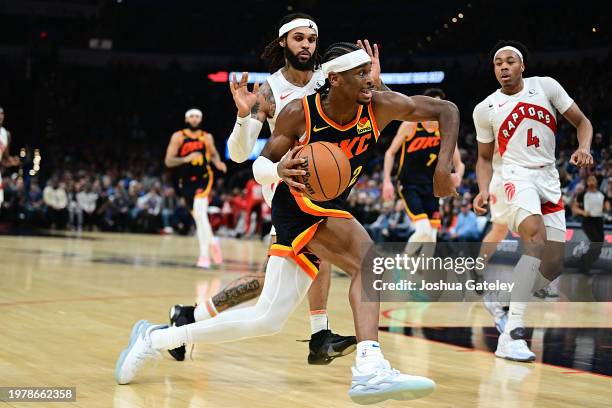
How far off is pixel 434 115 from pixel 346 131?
0.50m

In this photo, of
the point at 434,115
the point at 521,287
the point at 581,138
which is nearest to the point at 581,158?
the point at 581,138

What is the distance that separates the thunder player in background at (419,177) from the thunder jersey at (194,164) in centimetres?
334

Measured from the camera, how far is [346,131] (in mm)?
4465

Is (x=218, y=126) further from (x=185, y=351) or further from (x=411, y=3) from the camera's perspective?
(x=185, y=351)

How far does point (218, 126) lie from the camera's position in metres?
33.2

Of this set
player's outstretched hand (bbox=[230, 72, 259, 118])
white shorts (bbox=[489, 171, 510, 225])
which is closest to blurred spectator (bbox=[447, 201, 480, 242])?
white shorts (bbox=[489, 171, 510, 225])

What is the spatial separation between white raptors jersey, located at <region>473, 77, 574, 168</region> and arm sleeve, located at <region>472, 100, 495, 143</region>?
33 mm

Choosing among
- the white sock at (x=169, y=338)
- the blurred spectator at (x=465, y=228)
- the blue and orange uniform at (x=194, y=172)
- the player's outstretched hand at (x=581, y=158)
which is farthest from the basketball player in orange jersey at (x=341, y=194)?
the blurred spectator at (x=465, y=228)

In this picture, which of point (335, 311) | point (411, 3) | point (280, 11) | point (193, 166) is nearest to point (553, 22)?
point (411, 3)

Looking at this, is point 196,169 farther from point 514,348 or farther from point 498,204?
point 514,348

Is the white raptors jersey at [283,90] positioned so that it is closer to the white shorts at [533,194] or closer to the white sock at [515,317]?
the white shorts at [533,194]

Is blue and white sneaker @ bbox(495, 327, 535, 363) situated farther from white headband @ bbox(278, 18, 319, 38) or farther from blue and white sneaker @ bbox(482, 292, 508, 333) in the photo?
white headband @ bbox(278, 18, 319, 38)

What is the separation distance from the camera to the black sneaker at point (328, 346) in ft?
15.7

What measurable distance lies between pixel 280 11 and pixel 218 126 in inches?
191
